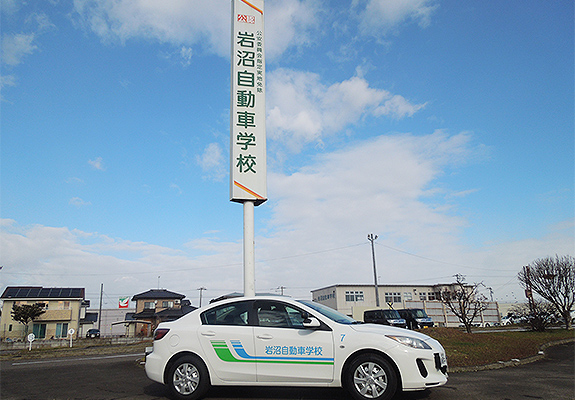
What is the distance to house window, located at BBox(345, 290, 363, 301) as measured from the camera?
55.3m

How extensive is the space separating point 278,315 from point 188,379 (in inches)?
64.6

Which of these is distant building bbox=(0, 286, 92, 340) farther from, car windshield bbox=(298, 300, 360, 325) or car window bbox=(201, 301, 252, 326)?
car windshield bbox=(298, 300, 360, 325)

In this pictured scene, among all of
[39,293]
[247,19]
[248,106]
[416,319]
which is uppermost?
[247,19]

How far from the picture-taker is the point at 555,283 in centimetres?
2636

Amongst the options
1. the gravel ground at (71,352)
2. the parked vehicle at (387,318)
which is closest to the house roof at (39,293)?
the gravel ground at (71,352)

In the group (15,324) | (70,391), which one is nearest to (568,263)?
(70,391)

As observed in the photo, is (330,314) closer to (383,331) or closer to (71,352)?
(383,331)

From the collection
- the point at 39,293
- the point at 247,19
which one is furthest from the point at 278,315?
the point at 39,293

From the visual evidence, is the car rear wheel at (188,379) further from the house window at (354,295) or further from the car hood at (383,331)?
the house window at (354,295)

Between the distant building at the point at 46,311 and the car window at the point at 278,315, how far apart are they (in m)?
46.3

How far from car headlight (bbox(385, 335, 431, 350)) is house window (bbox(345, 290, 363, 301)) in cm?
5148

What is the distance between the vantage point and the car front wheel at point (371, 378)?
207 inches

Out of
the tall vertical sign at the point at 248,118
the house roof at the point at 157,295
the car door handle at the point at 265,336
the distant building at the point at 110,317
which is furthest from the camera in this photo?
the distant building at the point at 110,317

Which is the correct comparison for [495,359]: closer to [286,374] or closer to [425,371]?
[425,371]
